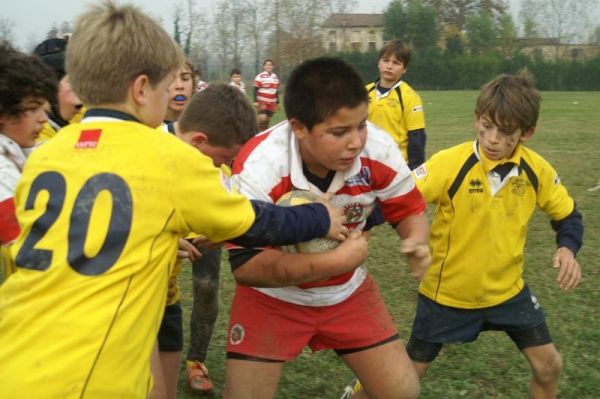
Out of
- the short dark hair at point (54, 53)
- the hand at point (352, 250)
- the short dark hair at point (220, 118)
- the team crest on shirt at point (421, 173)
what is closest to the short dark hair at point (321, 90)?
the short dark hair at point (220, 118)

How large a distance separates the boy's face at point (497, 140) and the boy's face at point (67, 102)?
2.04m

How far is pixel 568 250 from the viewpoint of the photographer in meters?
3.66

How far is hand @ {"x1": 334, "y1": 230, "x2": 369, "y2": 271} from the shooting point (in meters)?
2.77

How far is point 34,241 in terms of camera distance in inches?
83.0

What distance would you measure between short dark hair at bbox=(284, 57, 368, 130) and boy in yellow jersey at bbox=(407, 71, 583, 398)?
0.94 metres

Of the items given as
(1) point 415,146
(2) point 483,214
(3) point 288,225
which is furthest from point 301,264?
(1) point 415,146

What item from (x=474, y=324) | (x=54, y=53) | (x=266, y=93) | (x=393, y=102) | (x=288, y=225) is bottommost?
(x=266, y=93)

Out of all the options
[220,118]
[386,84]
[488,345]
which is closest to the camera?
[220,118]

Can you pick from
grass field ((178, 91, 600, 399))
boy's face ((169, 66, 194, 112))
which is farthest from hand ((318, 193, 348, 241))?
boy's face ((169, 66, 194, 112))

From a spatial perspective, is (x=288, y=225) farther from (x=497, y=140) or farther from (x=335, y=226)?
(x=497, y=140)

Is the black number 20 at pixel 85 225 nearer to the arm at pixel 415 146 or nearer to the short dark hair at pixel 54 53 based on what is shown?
the short dark hair at pixel 54 53

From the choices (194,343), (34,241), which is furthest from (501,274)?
(34,241)

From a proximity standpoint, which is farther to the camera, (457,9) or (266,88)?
(457,9)

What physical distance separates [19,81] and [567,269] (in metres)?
2.65
